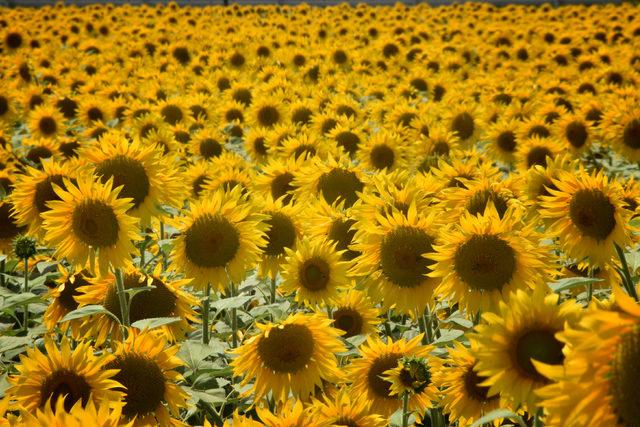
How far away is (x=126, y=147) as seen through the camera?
3869mm

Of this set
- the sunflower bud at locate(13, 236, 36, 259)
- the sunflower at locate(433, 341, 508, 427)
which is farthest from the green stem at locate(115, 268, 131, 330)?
the sunflower at locate(433, 341, 508, 427)

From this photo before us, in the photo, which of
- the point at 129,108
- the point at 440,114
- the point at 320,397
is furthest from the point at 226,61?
the point at 320,397

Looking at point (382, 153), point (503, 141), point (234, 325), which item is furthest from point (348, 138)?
point (234, 325)

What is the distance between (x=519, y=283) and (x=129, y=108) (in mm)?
7343

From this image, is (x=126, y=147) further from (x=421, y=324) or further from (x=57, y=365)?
(x=421, y=324)

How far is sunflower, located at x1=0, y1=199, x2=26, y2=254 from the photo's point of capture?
491 cm

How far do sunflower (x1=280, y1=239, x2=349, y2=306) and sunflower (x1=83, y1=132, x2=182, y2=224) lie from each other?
85cm

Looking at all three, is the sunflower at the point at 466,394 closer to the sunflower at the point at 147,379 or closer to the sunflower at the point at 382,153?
the sunflower at the point at 147,379

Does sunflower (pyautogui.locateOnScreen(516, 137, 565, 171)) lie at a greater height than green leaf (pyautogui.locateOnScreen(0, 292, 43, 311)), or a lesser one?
lesser

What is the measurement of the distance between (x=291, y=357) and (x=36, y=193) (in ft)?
6.75

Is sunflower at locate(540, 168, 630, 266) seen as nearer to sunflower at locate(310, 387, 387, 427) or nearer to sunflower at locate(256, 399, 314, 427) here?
sunflower at locate(310, 387, 387, 427)

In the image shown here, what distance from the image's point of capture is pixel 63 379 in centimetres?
250

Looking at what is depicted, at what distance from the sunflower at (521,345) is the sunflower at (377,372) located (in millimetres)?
1101

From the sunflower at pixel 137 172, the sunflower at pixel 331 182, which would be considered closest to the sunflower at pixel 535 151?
the sunflower at pixel 331 182
